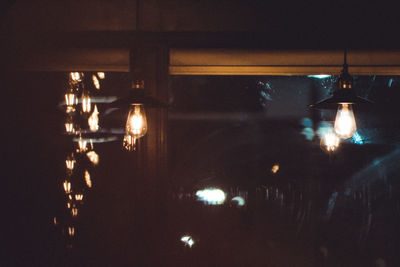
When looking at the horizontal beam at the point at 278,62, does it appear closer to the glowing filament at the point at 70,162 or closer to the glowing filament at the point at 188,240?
the glowing filament at the point at 70,162

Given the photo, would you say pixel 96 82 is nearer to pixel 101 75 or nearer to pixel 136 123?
pixel 101 75

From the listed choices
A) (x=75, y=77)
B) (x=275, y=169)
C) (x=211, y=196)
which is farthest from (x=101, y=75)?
(x=275, y=169)

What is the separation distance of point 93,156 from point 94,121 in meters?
0.53

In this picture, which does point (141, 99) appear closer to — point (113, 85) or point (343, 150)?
point (113, 85)

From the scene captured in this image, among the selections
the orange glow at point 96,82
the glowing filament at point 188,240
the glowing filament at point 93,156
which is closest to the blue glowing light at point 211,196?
the glowing filament at point 188,240

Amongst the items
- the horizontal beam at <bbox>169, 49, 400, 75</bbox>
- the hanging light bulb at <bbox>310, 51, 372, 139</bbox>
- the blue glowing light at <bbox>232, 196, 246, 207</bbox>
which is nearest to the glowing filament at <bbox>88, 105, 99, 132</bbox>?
the horizontal beam at <bbox>169, 49, 400, 75</bbox>

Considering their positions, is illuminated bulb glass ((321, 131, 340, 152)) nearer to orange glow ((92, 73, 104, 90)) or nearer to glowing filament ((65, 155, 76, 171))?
orange glow ((92, 73, 104, 90))

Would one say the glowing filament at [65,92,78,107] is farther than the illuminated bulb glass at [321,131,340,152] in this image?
Yes

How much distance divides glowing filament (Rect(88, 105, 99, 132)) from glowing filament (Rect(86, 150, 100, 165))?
352mm

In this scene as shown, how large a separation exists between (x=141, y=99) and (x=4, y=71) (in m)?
2.44

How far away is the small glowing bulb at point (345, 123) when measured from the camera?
8.04ft

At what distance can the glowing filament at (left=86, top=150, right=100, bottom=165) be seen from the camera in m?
4.46

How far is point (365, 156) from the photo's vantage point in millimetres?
4551

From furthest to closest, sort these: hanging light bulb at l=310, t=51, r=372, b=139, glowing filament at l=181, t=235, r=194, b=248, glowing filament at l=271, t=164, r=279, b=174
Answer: glowing filament at l=271, t=164, r=279, b=174 → glowing filament at l=181, t=235, r=194, b=248 → hanging light bulb at l=310, t=51, r=372, b=139
